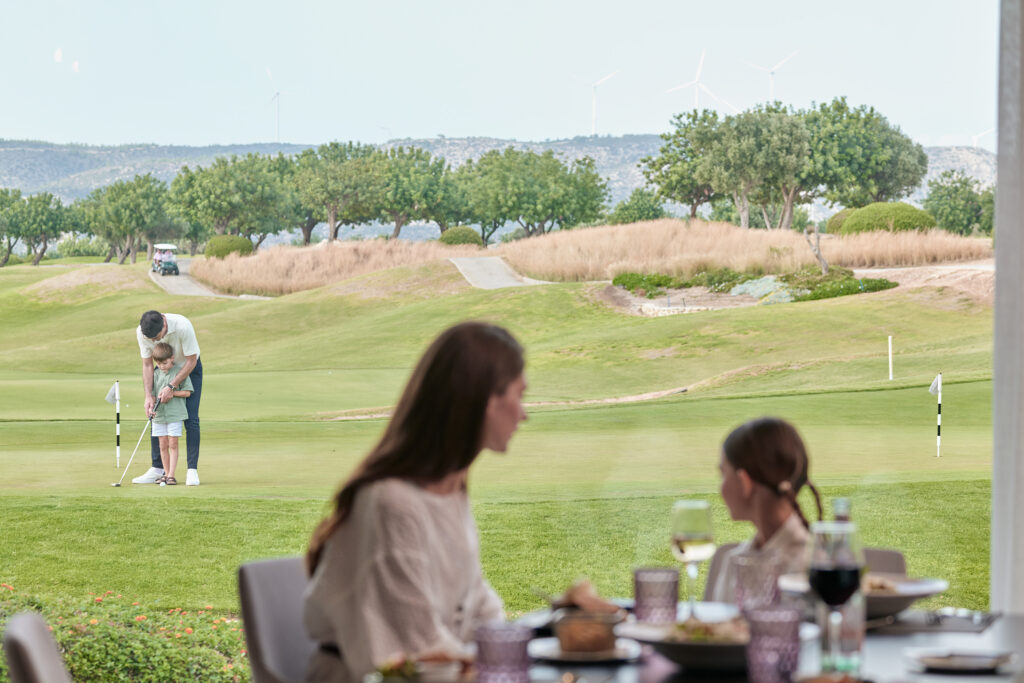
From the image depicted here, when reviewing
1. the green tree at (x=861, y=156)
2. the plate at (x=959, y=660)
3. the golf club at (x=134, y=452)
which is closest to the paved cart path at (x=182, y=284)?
the golf club at (x=134, y=452)

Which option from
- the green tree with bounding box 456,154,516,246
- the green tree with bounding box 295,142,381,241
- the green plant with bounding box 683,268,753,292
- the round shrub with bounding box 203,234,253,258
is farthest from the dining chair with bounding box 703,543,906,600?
the round shrub with bounding box 203,234,253,258

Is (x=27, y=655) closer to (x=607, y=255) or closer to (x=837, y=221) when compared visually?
(x=607, y=255)

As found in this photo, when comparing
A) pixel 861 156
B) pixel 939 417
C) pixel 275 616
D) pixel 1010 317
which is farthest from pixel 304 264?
pixel 275 616

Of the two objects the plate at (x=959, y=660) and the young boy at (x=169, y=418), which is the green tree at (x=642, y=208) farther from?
the plate at (x=959, y=660)

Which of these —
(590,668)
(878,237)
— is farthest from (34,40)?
(590,668)

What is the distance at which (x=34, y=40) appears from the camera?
5.69 m

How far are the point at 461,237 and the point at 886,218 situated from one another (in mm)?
1830

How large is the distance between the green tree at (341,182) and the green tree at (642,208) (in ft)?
3.63

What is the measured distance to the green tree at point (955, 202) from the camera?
5121 mm

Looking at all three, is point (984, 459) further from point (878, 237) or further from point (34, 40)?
point (34, 40)

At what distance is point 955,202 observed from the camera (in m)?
5.22

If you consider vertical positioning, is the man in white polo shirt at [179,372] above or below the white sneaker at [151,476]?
above

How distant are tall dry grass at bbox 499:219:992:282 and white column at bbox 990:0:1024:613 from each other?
1799 millimetres

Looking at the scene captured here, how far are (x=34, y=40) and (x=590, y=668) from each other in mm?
4847
